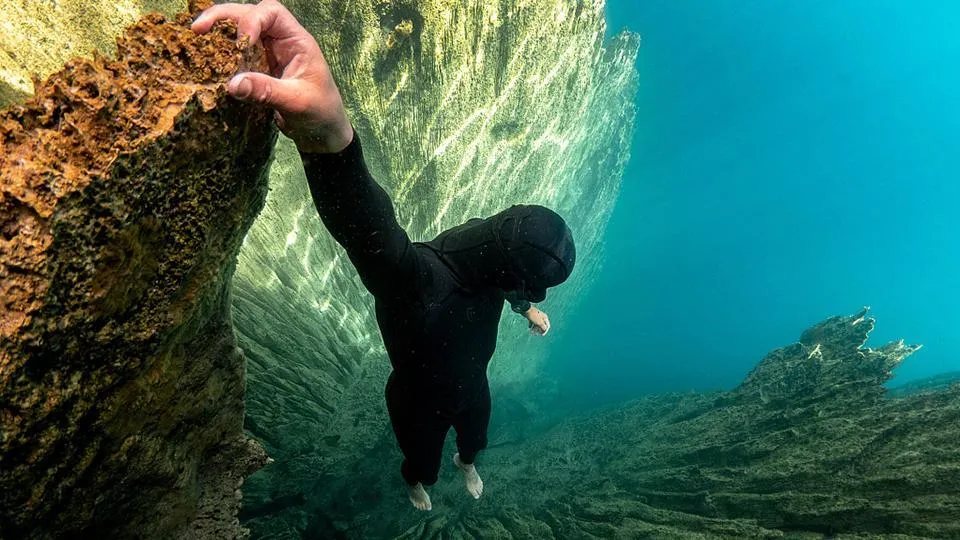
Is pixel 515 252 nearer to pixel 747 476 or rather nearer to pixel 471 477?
pixel 471 477

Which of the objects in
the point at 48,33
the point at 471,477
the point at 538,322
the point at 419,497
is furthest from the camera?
the point at 471,477

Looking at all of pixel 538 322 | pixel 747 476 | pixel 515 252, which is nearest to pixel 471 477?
pixel 538 322

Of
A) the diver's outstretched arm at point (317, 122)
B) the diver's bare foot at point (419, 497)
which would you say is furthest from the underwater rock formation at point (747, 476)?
the diver's outstretched arm at point (317, 122)

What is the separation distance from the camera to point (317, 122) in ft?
3.10

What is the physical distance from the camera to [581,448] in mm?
7250

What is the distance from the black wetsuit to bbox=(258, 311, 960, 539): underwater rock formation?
198 centimetres

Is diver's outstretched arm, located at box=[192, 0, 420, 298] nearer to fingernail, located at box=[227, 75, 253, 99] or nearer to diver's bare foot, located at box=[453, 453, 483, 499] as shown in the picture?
fingernail, located at box=[227, 75, 253, 99]

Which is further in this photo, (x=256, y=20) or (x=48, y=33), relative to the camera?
(x=48, y=33)

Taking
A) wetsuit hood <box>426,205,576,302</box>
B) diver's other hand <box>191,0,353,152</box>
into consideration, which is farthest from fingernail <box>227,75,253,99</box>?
wetsuit hood <box>426,205,576,302</box>

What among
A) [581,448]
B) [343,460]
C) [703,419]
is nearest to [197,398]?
[343,460]

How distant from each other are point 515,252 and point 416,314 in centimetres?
49

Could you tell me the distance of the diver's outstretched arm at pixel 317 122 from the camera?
0.86 meters

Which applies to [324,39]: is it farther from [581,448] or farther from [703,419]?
[581,448]

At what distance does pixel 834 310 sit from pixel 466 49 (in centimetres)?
8339
